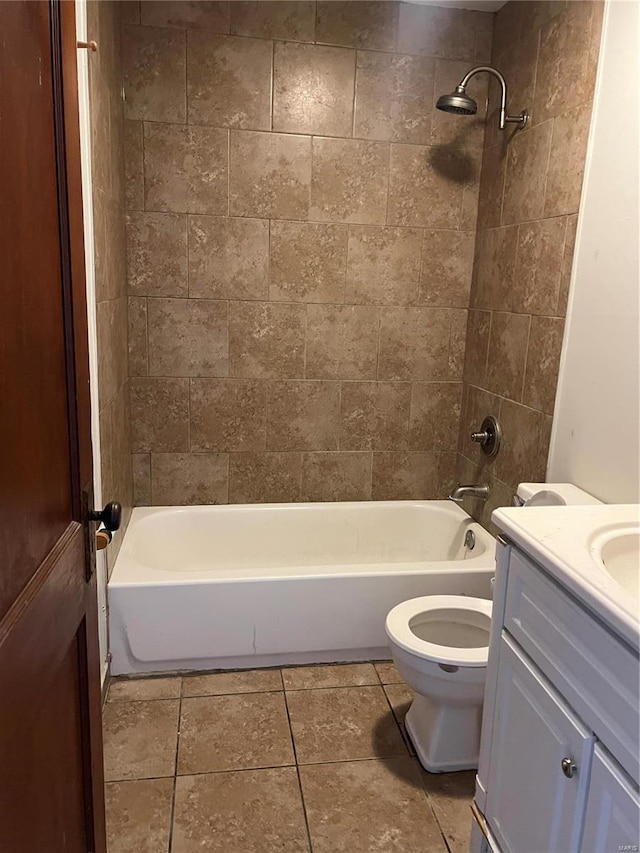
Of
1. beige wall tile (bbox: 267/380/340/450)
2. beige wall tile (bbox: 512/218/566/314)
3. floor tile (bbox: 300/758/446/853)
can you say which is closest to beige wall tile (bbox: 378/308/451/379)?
beige wall tile (bbox: 267/380/340/450)

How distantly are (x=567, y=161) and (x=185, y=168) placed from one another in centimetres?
153

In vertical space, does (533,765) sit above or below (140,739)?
above

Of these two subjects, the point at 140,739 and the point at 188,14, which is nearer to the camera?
the point at 140,739

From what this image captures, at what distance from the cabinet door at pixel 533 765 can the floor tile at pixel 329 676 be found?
974 mm

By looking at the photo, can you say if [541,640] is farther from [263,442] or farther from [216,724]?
[263,442]

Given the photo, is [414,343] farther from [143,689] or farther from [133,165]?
[143,689]

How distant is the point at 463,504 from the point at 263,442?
1031 millimetres

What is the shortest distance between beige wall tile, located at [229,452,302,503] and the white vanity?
172cm

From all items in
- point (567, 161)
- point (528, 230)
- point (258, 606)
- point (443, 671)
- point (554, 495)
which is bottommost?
point (258, 606)

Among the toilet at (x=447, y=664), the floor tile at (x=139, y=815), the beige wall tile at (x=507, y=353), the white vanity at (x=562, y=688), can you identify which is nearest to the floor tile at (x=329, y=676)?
the toilet at (x=447, y=664)

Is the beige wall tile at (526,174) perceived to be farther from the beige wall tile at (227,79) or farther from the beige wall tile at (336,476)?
the beige wall tile at (336,476)

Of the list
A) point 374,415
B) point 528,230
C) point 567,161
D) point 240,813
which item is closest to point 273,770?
point 240,813

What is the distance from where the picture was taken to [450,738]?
1.92m

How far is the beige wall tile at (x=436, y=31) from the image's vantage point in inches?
106
